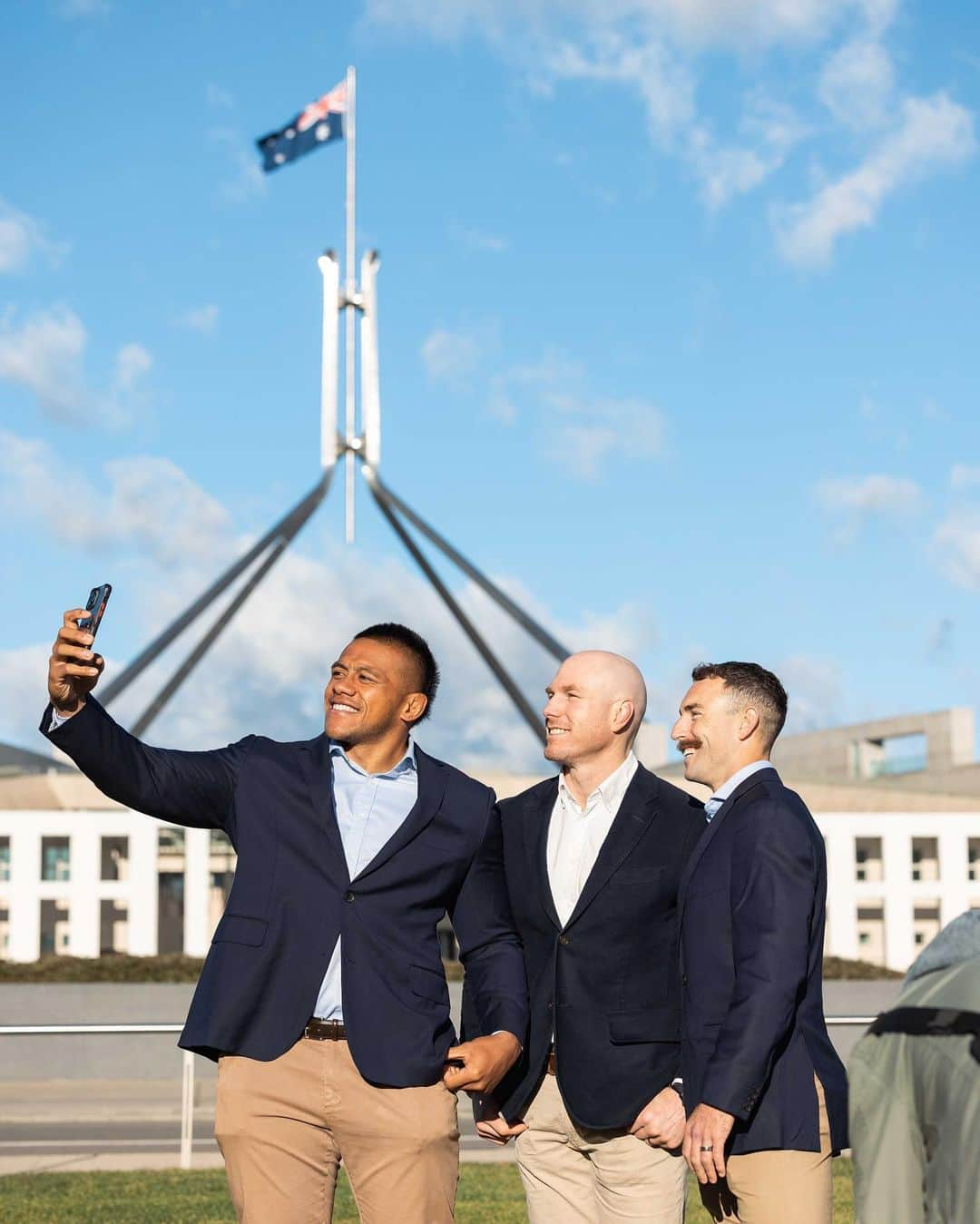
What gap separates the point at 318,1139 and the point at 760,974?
100 cm

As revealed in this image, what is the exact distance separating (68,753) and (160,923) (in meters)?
24.1

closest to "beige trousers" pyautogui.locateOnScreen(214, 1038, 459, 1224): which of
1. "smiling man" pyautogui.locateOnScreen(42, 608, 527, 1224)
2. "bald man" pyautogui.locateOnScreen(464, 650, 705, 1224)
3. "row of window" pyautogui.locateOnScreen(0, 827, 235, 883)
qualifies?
"smiling man" pyautogui.locateOnScreen(42, 608, 527, 1224)

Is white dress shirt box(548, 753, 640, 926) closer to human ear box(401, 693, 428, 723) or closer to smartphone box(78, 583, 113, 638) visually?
human ear box(401, 693, 428, 723)

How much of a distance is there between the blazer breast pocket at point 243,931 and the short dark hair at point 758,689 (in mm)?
1183

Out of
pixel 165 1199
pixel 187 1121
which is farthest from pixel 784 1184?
pixel 187 1121

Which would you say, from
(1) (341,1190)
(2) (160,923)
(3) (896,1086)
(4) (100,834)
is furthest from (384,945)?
(2) (160,923)

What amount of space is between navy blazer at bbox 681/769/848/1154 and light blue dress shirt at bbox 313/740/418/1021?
0.69 meters

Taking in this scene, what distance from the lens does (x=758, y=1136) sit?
11.1 ft

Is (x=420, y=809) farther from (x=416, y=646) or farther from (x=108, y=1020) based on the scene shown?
(x=108, y=1020)

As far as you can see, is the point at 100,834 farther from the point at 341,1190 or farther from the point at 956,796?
the point at 956,796

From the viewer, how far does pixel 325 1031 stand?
3.40 metres

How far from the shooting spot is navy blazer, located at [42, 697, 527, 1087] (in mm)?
3381

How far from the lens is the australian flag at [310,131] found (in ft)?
103

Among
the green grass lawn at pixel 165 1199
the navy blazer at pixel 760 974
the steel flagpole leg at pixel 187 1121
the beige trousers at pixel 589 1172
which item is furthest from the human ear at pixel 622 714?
the steel flagpole leg at pixel 187 1121
